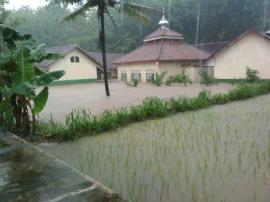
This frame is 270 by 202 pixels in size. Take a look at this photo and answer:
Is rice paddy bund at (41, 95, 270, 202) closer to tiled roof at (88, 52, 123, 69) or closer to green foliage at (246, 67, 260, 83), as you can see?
green foliage at (246, 67, 260, 83)

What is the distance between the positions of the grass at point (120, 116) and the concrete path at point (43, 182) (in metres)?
2.55

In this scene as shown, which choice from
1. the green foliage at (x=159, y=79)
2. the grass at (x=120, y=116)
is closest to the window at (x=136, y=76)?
the green foliage at (x=159, y=79)

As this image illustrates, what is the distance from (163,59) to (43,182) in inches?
867

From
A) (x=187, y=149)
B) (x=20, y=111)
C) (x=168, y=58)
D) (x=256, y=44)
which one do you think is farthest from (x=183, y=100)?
(x=168, y=58)

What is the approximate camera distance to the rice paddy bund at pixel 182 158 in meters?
4.09

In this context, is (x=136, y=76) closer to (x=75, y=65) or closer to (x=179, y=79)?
(x=179, y=79)

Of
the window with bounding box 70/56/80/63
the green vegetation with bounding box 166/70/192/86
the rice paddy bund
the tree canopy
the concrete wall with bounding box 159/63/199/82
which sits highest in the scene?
the tree canopy

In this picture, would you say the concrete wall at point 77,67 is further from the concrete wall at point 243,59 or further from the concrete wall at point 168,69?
the concrete wall at point 243,59

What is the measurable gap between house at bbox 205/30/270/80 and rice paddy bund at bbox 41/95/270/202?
513 inches

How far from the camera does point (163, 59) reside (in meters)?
24.9

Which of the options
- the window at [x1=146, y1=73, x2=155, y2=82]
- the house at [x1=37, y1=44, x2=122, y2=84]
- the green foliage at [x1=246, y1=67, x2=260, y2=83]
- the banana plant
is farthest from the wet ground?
the house at [x1=37, y1=44, x2=122, y2=84]

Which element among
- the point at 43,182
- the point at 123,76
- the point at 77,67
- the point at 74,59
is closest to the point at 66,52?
the point at 74,59

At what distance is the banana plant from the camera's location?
5812mm

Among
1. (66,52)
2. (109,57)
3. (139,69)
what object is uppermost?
(66,52)
